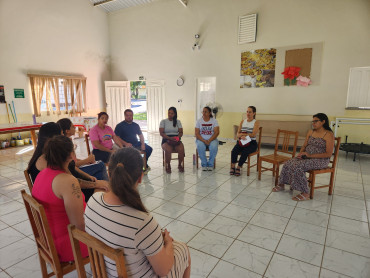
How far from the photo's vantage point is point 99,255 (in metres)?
0.99

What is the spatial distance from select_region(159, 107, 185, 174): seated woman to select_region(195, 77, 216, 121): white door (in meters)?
3.31

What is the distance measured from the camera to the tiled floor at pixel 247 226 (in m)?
1.91

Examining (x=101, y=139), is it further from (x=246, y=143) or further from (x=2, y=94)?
(x=2, y=94)

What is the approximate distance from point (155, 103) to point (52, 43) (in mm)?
3574

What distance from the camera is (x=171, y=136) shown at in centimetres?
432

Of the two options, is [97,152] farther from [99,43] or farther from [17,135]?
[99,43]

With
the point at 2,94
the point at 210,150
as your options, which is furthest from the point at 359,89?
the point at 2,94

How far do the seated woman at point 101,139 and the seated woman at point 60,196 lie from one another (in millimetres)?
2055

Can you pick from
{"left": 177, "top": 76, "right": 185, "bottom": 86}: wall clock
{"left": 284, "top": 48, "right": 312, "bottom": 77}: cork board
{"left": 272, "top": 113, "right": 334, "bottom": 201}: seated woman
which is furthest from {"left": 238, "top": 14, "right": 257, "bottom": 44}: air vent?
{"left": 272, "top": 113, "right": 334, "bottom": 201}: seated woman

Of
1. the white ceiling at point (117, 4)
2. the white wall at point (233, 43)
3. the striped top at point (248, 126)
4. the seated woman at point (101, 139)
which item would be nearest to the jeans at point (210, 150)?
the striped top at point (248, 126)

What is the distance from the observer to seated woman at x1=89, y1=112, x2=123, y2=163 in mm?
3535

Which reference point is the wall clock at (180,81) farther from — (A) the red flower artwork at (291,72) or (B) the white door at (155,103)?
(A) the red flower artwork at (291,72)

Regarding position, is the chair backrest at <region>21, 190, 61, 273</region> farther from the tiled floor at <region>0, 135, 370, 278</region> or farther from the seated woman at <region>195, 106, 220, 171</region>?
the seated woman at <region>195, 106, 220, 171</region>

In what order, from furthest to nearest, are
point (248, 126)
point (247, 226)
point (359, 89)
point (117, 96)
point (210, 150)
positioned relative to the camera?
point (117, 96), point (359, 89), point (210, 150), point (248, 126), point (247, 226)
